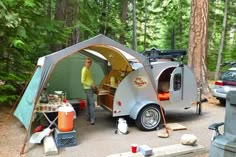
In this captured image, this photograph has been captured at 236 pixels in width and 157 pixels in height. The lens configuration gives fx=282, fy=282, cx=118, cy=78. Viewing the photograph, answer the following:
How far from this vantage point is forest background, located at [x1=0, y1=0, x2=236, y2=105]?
849 cm

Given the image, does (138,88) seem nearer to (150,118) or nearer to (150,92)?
(150,92)

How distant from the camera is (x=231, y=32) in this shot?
23484mm

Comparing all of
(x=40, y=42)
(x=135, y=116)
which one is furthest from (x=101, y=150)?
(x=40, y=42)

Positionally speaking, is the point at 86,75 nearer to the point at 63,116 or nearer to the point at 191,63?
the point at 63,116

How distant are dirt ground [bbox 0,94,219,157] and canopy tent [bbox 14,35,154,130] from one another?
0.43 metres

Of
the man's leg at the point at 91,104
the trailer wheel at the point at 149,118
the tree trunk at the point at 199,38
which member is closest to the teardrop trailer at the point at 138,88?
the trailer wheel at the point at 149,118

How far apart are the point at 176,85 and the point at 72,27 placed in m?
5.31

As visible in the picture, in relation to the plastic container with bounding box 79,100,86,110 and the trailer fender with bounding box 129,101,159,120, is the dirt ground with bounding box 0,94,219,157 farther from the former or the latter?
the trailer fender with bounding box 129,101,159,120

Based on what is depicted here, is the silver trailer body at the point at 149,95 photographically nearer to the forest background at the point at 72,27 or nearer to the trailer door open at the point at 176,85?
the trailer door open at the point at 176,85

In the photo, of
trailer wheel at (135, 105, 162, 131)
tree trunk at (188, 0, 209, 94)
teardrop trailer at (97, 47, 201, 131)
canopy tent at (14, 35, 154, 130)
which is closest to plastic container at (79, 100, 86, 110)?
canopy tent at (14, 35, 154, 130)

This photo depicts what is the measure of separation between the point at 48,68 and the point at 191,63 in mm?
6644

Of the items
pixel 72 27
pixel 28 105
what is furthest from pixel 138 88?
pixel 72 27

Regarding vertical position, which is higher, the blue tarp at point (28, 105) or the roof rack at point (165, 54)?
the roof rack at point (165, 54)

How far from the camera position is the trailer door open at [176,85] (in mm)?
7629
